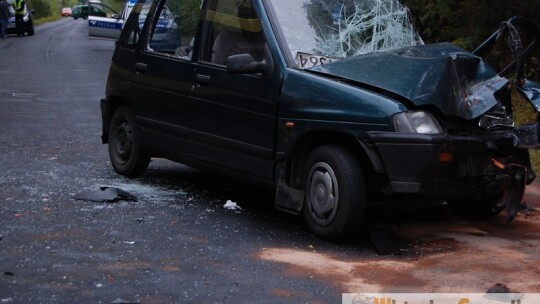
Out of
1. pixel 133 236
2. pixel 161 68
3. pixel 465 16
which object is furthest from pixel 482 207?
pixel 465 16

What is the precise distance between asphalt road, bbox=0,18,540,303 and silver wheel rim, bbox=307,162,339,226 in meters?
0.22

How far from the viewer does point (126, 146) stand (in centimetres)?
840

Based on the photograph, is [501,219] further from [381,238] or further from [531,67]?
[531,67]

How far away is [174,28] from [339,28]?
167 cm

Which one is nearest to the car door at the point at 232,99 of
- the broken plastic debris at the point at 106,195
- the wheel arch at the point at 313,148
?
the wheel arch at the point at 313,148

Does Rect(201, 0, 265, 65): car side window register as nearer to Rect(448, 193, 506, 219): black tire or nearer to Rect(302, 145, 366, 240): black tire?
Rect(302, 145, 366, 240): black tire

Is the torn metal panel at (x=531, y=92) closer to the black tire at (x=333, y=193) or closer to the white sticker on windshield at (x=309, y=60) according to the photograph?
the white sticker on windshield at (x=309, y=60)

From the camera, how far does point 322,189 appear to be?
20.3 feet

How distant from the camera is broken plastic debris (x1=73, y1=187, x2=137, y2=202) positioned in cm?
A: 735

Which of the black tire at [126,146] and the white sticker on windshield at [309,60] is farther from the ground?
the white sticker on windshield at [309,60]

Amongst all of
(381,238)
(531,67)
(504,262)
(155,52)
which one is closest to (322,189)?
(381,238)

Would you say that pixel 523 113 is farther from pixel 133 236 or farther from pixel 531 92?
pixel 133 236

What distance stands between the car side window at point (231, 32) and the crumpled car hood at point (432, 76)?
0.65m

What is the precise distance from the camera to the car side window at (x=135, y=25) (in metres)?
8.23
